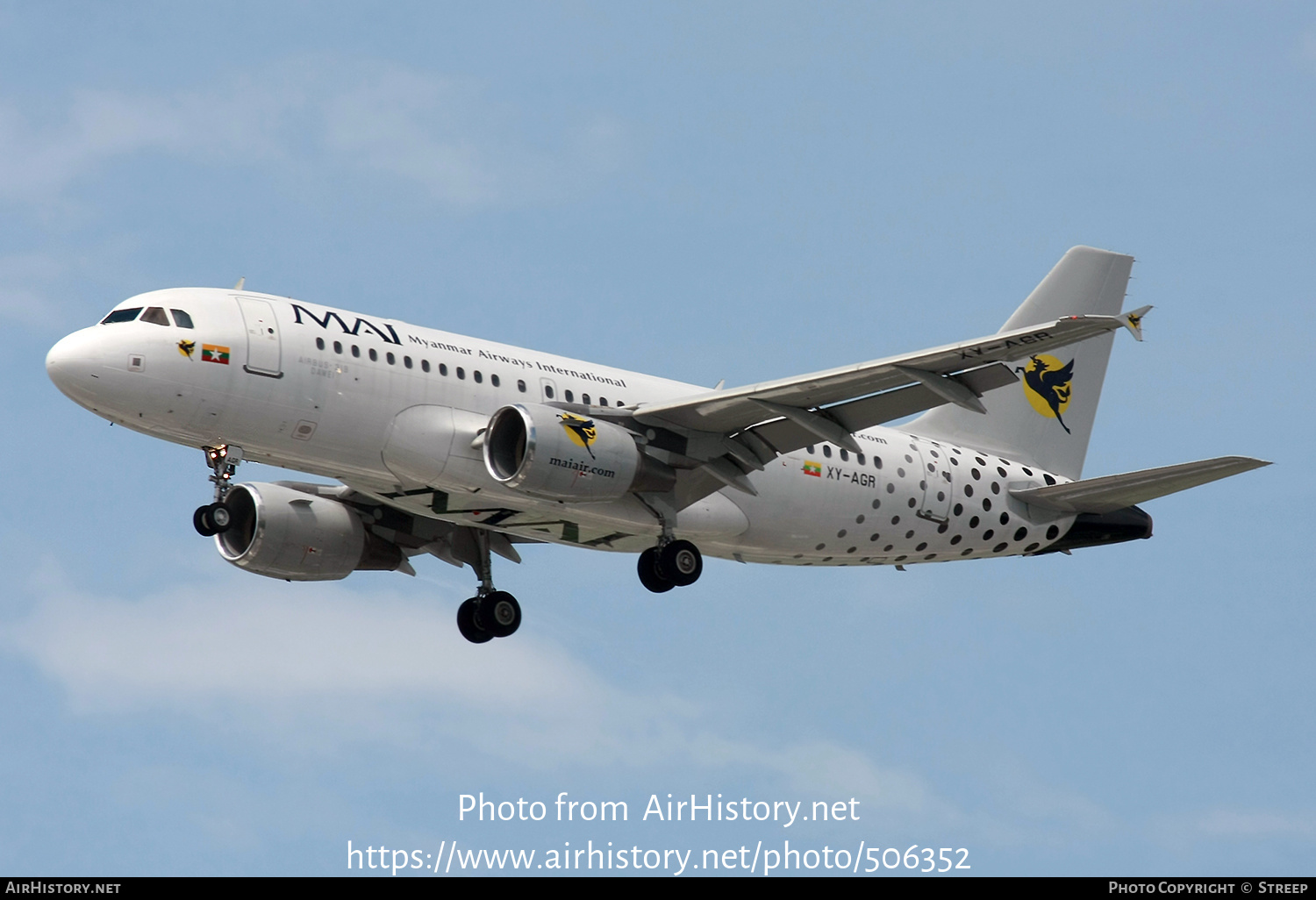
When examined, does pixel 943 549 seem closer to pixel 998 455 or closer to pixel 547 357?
pixel 998 455

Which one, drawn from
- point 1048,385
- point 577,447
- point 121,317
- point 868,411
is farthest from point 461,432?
point 1048,385

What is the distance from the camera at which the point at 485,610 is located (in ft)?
134

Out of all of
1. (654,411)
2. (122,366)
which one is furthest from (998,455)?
(122,366)

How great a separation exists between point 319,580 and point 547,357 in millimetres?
7714

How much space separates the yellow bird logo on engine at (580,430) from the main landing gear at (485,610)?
7250 mm

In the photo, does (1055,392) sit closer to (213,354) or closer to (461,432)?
(461,432)

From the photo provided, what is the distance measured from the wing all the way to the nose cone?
34.3ft

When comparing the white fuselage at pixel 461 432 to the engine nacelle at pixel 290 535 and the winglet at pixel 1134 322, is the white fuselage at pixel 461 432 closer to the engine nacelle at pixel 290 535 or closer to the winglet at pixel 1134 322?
the engine nacelle at pixel 290 535

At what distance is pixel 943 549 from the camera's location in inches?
1612

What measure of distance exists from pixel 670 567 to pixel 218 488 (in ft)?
29.9

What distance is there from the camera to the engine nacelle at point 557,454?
33688mm

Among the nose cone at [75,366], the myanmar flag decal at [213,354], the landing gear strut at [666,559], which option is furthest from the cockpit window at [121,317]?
the landing gear strut at [666,559]

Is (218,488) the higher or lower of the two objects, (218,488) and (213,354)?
the lower

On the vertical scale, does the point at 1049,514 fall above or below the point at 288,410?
above
